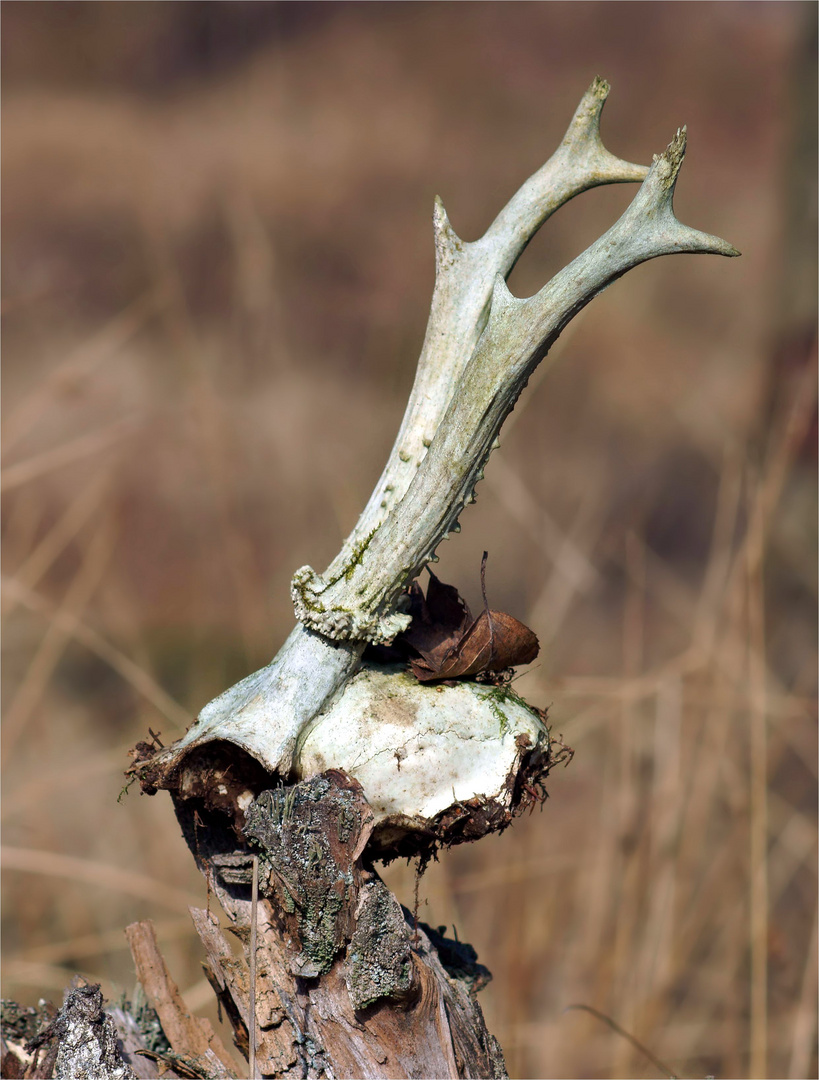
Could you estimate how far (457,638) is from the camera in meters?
0.85

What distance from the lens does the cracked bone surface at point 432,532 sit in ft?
2.45

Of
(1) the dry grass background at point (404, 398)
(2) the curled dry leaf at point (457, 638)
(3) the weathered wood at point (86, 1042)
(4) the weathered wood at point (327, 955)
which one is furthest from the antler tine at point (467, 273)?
(1) the dry grass background at point (404, 398)

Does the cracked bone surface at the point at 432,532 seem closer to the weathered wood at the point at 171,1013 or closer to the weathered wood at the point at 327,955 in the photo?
the weathered wood at the point at 327,955

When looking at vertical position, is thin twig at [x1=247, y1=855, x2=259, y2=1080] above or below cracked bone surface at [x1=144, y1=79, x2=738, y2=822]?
below

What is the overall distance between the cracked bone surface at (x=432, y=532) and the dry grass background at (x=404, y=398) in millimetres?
1088

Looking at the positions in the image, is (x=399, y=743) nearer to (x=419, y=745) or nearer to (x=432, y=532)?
(x=419, y=745)

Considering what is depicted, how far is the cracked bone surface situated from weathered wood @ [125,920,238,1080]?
12.8 inches

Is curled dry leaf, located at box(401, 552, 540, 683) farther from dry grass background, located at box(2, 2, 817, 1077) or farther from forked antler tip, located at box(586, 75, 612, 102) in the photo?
dry grass background, located at box(2, 2, 817, 1077)

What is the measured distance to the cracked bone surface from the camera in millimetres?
747

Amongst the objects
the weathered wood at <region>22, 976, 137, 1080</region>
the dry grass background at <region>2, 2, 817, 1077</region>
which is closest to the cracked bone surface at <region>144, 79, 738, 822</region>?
the weathered wood at <region>22, 976, 137, 1080</region>

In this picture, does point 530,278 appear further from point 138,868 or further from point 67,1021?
point 67,1021

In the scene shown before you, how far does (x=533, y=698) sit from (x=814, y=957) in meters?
0.82

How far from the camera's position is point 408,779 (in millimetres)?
764

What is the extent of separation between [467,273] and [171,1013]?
0.87m
